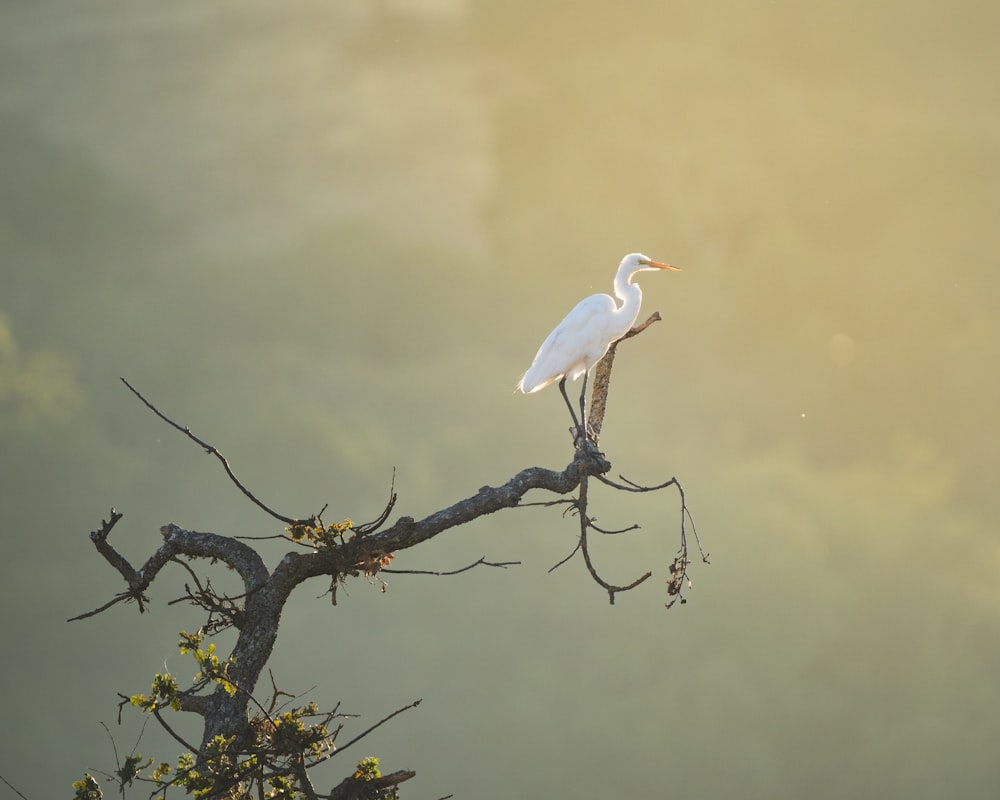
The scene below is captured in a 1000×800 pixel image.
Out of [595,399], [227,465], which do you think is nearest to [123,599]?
[227,465]

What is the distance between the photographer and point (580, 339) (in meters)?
10.6

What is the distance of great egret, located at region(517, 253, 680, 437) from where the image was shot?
10586 mm

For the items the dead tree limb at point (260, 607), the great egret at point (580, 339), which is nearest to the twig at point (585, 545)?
the dead tree limb at point (260, 607)

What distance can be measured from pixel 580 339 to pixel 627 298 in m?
0.88

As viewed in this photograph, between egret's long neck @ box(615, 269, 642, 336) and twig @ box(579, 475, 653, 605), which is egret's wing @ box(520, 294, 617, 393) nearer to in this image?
egret's long neck @ box(615, 269, 642, 336)

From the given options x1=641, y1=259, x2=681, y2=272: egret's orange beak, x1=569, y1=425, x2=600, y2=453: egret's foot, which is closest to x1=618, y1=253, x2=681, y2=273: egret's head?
x1=641, y1=259, x2=681, y2=272: egret's orange beak

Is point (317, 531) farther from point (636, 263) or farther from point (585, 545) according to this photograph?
point (636, 263)

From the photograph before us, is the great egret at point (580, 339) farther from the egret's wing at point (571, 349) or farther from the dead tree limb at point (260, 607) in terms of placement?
the dead tree limb at point (260, 607)

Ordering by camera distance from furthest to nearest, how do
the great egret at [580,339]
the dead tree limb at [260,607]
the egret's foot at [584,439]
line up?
1. the great egret at [580,339]
2. the egret's foot at [584,439]
3. the dead tree limb at [260,607]

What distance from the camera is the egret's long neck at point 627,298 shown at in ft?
35.6

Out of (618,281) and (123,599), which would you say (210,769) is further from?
(618,281)

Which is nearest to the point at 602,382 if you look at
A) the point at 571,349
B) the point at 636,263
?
the point at 571,349

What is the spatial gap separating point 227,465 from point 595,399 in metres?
3.84

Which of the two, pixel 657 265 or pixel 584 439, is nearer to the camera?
pixel 584 439
